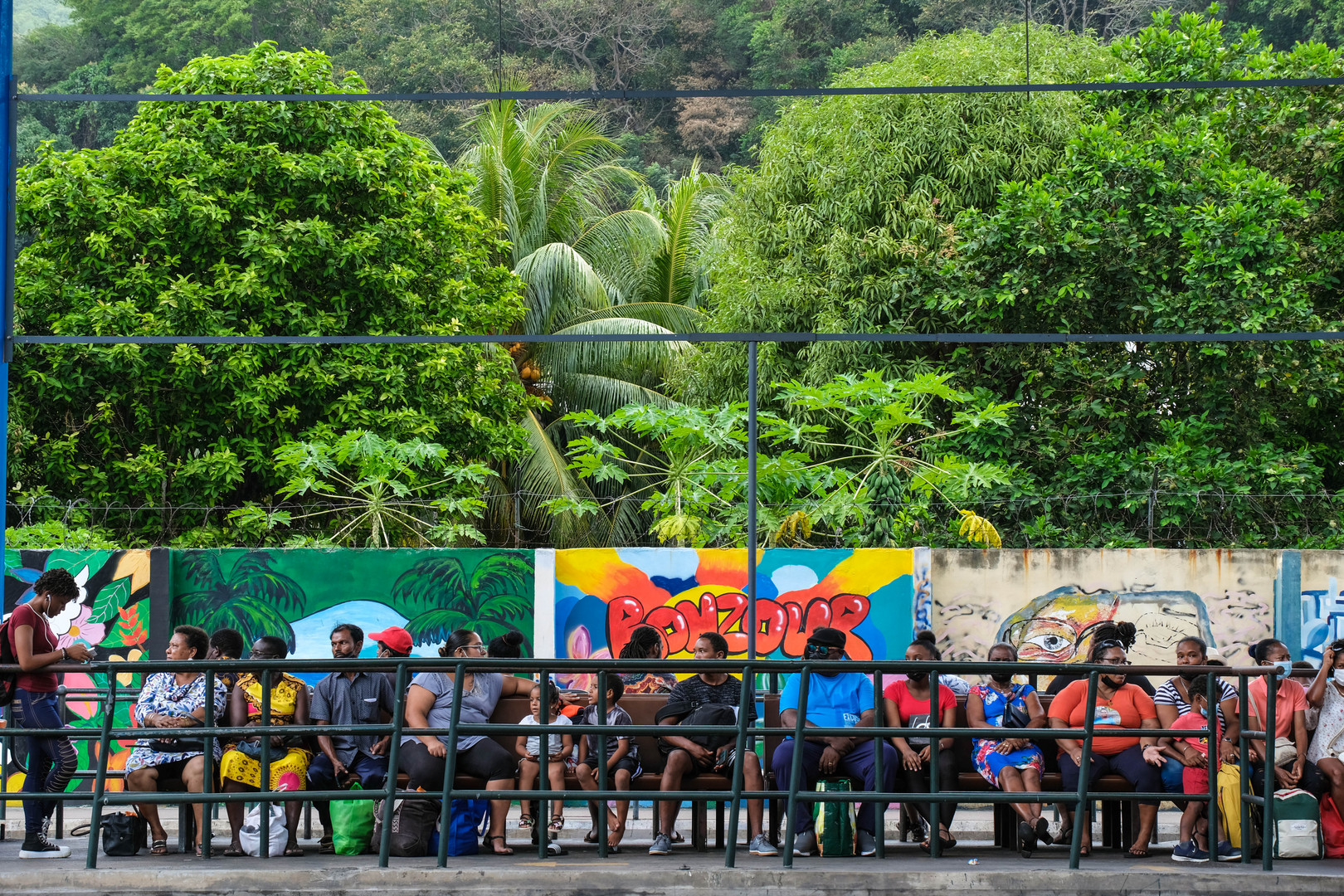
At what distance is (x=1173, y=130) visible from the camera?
61.7 feet

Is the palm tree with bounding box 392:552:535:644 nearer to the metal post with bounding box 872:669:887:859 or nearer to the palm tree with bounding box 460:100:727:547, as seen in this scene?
the metal post with bounding box 872:669:887:859

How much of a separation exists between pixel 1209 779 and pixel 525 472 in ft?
57.5

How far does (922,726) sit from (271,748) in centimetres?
367

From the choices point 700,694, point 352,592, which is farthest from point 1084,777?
point 352,592

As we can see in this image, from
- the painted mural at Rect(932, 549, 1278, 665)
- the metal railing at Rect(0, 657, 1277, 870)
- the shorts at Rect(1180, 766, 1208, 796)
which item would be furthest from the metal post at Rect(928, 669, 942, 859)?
the painted mural at Rect(932, 549, 1278, 665)

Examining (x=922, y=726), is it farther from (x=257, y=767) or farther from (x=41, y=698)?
(x=41, y=698)

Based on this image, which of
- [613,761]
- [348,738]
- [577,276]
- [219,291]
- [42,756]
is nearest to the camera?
[42,756]

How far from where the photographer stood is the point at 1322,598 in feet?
41.1

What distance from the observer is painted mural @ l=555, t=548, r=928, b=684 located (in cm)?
1268

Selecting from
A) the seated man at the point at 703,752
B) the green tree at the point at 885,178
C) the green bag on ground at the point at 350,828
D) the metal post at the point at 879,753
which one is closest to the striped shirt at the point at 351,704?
the green bag on ground at the point at 350,828

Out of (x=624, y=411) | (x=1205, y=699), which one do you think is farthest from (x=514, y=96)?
(x=624, y=411)

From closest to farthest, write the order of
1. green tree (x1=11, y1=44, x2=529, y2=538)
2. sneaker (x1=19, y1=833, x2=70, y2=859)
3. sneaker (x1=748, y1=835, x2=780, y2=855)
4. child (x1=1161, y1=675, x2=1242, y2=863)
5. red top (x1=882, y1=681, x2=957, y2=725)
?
child (x1=1161, y1=675, x2=1242, y2=863) → sneaker (x1=748, y1=835, x2=780, y2=855) → sneaker (x1=19, y1=833, x2=70, y2=859) → red top (x1=882, y1=681, x2=957, y2=725) → green tree (x1=11, y1=44, x2=529, y2=538)

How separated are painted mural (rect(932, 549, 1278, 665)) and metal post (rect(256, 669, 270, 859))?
683cm

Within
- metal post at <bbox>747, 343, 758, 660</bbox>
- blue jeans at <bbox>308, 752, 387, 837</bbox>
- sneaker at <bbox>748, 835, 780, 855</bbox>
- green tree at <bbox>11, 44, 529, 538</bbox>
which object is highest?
green tree at <bbox>11, 44, 529, 538</bbox>
